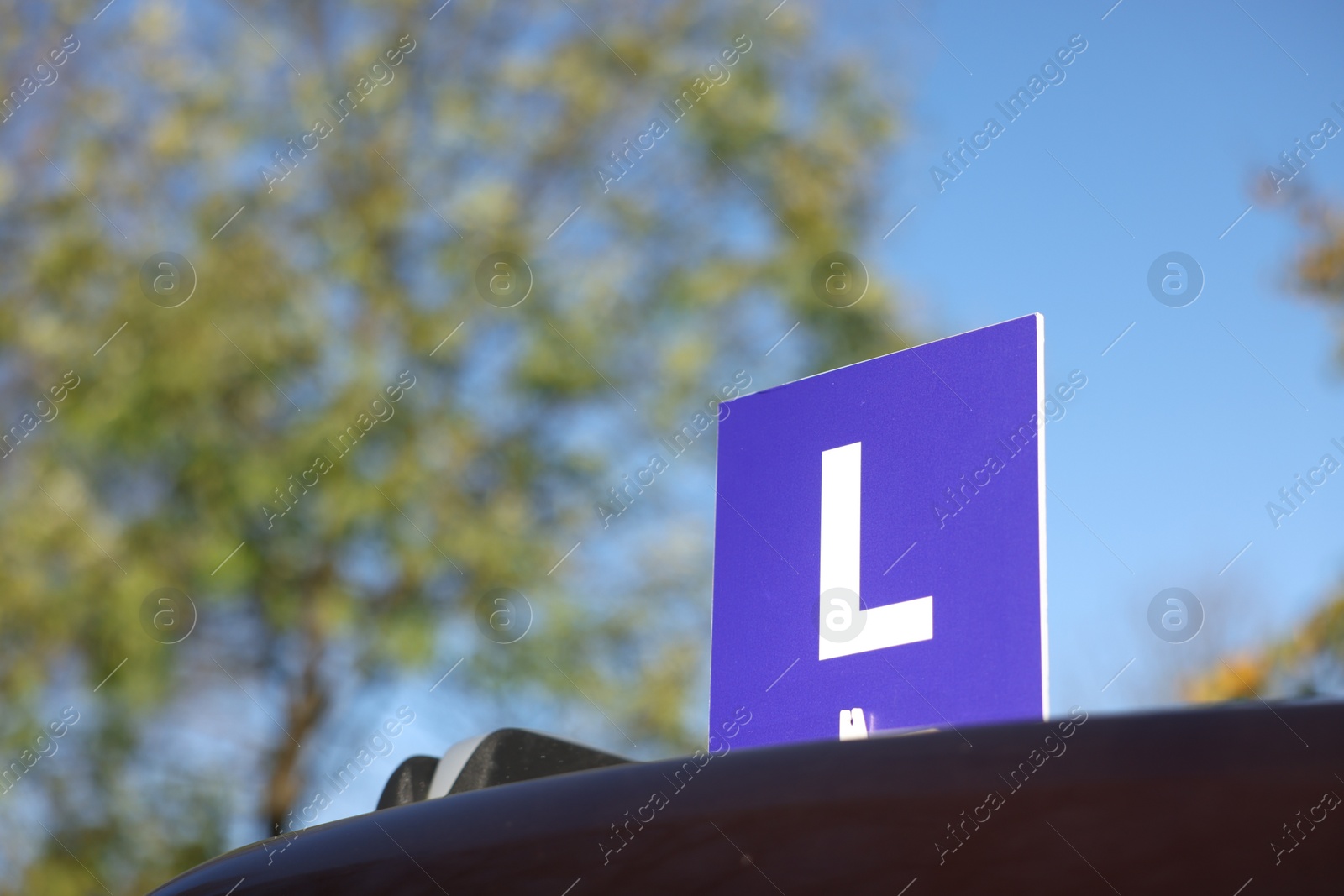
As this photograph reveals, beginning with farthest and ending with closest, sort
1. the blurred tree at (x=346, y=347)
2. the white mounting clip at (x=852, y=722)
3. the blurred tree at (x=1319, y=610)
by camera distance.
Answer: the blurred tree at (x=1319, y=610), the blurred tree at (x=346, y=347), the white mounting clip at (x=852, y=722)

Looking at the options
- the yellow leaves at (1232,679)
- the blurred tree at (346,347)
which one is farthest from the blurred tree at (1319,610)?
the blurred tree at (346,347)

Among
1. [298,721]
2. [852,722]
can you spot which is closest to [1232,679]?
[298,721]

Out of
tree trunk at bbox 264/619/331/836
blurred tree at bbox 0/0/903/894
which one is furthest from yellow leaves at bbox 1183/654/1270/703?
tree trunk at bbox 264/619/331/836

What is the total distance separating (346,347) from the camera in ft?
26.0

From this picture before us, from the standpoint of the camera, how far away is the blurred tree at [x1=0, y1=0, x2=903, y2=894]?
729 centimetres

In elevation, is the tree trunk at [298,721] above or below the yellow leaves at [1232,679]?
above

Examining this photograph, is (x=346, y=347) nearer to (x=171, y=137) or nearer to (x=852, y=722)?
(x=171, y=137)

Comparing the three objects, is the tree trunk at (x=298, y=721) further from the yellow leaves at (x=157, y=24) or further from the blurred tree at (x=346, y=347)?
the yellow leaves at (x=157, y=24)

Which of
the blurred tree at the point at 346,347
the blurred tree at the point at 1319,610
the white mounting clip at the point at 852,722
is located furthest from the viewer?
the blurred tree at the point at 1319,610

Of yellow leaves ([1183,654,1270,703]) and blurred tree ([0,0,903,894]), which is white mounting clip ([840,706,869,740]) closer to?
blurred tree ([0,0,903,894])

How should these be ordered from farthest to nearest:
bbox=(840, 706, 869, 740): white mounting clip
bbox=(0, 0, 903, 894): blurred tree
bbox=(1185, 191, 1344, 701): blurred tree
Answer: bbox=(1185, 191, 1344, 701): blurred tree → bbox=(0, 0, 903, 894): blurred tree → bbox=(840, 706, 869, 740): white mounting clip

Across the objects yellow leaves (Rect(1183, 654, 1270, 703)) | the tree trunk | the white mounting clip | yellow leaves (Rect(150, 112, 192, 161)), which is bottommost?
the white mounting clip

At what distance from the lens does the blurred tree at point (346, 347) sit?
7.29 m

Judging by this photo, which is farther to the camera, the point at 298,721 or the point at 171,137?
the point at 171,137
